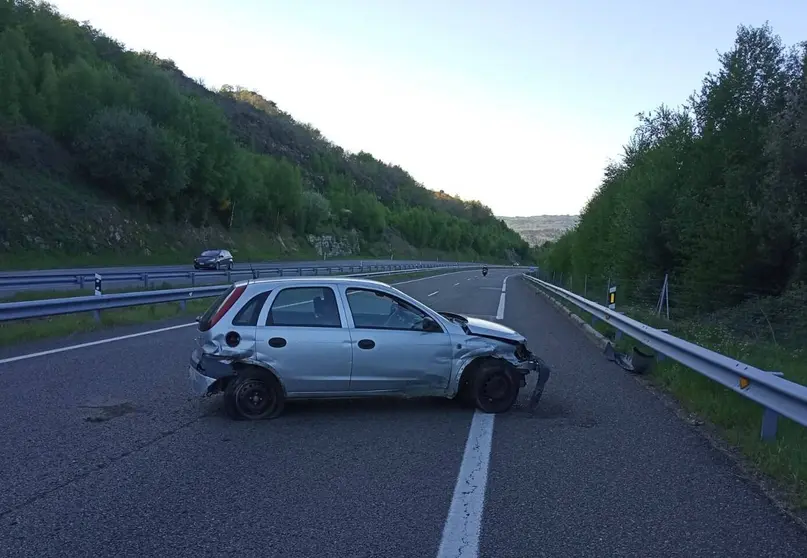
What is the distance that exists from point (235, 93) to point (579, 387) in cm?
16838

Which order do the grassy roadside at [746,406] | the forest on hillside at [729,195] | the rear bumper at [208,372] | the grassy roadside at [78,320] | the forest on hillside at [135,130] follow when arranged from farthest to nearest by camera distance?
the forest on hillside at [135,130]
the forest on hillside at [729,195]
the grassy roadside at [78,320]
the rear bumper at [208,372]
the grassy roadside at [746,406]

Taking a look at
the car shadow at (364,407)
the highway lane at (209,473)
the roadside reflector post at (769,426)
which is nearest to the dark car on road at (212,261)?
the highway lane at (209,473)

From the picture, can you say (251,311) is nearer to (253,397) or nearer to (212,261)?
(253,397)

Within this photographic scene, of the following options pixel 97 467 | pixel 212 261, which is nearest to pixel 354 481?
pixel 97 467

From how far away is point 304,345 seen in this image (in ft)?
25.4

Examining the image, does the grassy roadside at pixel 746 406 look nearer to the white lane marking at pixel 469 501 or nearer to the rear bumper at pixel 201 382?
the white lane marking at pixel 469 501

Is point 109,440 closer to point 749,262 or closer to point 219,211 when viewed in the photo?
point 749,262

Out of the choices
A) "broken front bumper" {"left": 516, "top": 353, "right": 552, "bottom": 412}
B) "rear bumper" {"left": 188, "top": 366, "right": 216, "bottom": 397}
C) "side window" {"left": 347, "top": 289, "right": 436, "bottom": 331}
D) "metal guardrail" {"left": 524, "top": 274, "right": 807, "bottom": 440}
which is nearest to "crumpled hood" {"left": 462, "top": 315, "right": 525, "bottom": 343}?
"broken front bumper" {"left": 516, "top": 353, "right": 552, "bottom": 412}

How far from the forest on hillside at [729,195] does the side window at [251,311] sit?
1663 cm

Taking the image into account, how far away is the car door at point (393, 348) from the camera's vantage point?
786 centimetres

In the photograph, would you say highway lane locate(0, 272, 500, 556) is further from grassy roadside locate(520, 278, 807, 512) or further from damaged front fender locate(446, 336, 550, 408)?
grassy roadside locate(520, 278, 807, 512)

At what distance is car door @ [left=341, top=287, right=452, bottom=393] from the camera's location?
25.8 ft

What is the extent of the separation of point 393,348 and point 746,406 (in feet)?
A: 12.3

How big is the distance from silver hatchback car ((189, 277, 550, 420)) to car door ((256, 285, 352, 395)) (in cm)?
1
